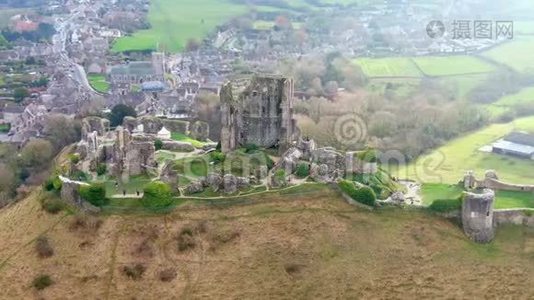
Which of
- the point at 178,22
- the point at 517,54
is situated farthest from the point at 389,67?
the point at 178,22

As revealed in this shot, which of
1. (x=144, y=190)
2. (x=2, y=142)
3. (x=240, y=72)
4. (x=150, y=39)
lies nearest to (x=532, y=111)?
(x=240, y=72)

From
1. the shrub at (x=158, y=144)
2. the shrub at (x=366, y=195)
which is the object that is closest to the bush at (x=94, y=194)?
the shrub at (x=158, y=144)

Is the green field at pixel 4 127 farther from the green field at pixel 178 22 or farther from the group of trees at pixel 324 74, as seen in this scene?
the green field at pixel 178 22

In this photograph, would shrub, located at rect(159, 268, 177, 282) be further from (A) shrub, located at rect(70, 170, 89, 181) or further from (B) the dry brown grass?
(A) shrub, located at rect(70, 170, 89, 181)

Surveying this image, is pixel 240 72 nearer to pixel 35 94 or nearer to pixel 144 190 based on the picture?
pixel 35 94

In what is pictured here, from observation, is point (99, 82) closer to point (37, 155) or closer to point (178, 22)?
point (178, 22)

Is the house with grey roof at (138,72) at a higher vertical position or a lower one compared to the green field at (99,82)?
higher
